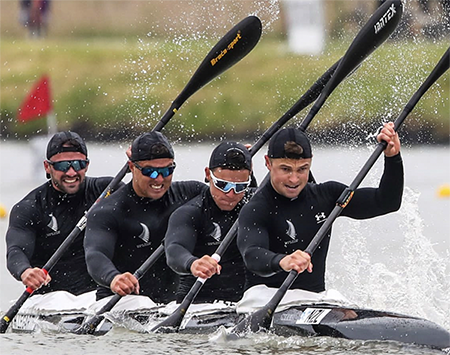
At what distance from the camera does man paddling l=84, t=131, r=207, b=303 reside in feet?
27.7

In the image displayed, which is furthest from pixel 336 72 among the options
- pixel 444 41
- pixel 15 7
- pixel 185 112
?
pixel 15 7

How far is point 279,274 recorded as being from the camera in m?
7.95

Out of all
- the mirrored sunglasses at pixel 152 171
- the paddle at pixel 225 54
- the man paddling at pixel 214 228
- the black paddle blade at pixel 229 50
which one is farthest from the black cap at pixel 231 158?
the black paddle blade at pixel 229 50

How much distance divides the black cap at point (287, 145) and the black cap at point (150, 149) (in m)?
1.00

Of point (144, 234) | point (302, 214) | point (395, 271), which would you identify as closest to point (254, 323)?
point (302, 214)

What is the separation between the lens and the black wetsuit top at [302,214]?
25.7 ft

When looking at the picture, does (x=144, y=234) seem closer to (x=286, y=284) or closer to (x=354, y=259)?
(x=286, y=284)

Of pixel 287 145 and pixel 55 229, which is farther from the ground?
pixel 287 145

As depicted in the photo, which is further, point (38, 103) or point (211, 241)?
point (38, 103)

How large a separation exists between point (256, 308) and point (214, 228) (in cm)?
86

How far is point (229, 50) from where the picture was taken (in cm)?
1003

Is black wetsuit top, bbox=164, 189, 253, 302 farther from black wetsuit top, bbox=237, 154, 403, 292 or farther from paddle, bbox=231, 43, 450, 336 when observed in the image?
paddle, bbox=231, 43, 450, 336

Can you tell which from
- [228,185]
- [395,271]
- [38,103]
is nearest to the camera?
[228,185]

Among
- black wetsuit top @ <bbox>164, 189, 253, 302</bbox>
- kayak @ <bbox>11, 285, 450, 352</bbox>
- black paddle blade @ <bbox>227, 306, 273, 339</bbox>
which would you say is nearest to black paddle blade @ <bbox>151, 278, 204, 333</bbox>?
kayak @ <bbox>11, 285, 450, 352</bbox>
